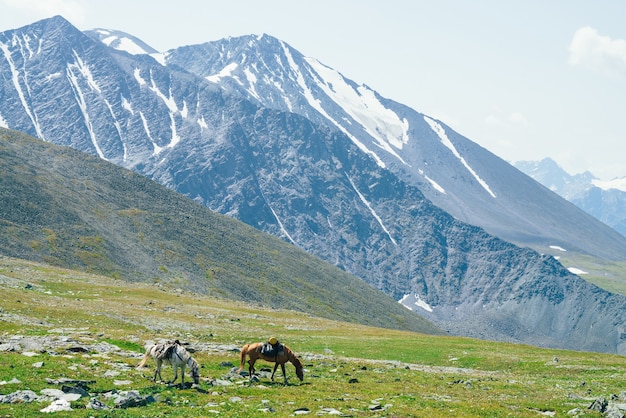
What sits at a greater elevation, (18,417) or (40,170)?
(40,170)

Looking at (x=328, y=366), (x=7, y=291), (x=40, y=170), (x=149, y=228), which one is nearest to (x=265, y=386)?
(x=328, y=366)

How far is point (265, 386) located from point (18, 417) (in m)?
13.2

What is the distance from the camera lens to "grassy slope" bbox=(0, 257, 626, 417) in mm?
26703

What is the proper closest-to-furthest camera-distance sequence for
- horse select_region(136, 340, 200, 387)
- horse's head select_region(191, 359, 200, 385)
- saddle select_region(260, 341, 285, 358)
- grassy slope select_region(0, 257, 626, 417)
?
grassy slope select_region(0, 257, 626, 417), horse select_region(136, 340, 200, 387), horse's head select_region(191, 359, 200, 385), saddle select_region(260, 341, 285, 358)

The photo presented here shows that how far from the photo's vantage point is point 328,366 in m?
43.4

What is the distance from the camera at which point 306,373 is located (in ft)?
128

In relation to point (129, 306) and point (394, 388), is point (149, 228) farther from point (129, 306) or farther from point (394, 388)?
point (394, 388)

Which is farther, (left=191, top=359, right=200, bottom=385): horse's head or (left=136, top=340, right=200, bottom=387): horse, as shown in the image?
(left=191, top=359, right=200, bottom=385): horse's head

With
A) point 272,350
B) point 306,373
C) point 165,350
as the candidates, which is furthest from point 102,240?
point 165,350

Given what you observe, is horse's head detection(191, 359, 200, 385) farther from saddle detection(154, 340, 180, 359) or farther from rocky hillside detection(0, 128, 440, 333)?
rocky hillside detection(0, 128, 440, 333)

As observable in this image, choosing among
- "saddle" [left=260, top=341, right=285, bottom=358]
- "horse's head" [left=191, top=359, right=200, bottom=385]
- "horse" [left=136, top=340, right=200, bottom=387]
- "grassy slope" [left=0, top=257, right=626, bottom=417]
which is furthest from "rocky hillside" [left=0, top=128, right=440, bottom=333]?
"horse's head" [left=191, top=359, right=200, bottom=385]

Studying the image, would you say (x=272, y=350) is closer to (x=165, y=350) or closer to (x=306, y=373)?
(x=306, y=373)

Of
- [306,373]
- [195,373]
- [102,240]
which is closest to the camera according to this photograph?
[195,373]

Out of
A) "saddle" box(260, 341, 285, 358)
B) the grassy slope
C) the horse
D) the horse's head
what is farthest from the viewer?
"saddle" box(260, 341, 285, 358)
